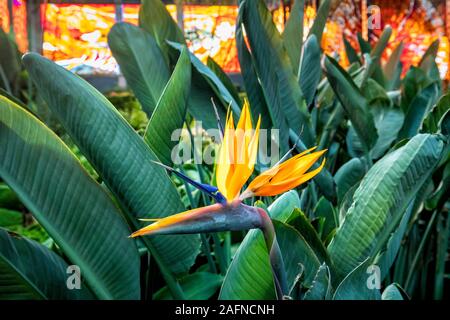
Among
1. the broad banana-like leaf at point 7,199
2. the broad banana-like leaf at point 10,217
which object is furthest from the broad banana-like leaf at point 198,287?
the broad banana-like leaf at point 7,199

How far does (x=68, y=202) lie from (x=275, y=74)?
0.36 metres

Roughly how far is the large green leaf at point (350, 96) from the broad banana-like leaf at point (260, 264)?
14.6 inches

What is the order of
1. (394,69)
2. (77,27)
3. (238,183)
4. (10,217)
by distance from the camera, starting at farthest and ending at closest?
(77,27) → (10,217) → (394,69) → (238,183)

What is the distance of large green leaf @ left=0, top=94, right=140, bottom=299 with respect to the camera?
2.08 feet

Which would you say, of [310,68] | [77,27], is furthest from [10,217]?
[77,27]

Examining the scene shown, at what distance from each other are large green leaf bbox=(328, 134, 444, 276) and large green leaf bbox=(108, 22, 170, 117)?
42 centimetres

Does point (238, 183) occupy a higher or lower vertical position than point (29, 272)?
higher

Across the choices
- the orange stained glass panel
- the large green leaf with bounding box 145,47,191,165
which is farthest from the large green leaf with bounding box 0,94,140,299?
the orange stained glass panel

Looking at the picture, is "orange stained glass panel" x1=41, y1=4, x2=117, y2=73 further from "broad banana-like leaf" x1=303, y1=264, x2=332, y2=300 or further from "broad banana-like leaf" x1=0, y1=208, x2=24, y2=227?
"broad banana-like leaf" x1=303, y1=264, x2=332, y2=300

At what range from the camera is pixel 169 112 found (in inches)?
29.7

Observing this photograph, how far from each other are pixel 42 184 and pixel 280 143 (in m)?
0.37

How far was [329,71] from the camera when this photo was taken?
96cm

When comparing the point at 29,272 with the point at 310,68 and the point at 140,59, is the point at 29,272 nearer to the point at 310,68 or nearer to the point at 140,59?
the point at 140,59

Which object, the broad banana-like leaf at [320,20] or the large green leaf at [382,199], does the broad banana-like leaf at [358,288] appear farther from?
the broad banana-like leaf at [320,20]
